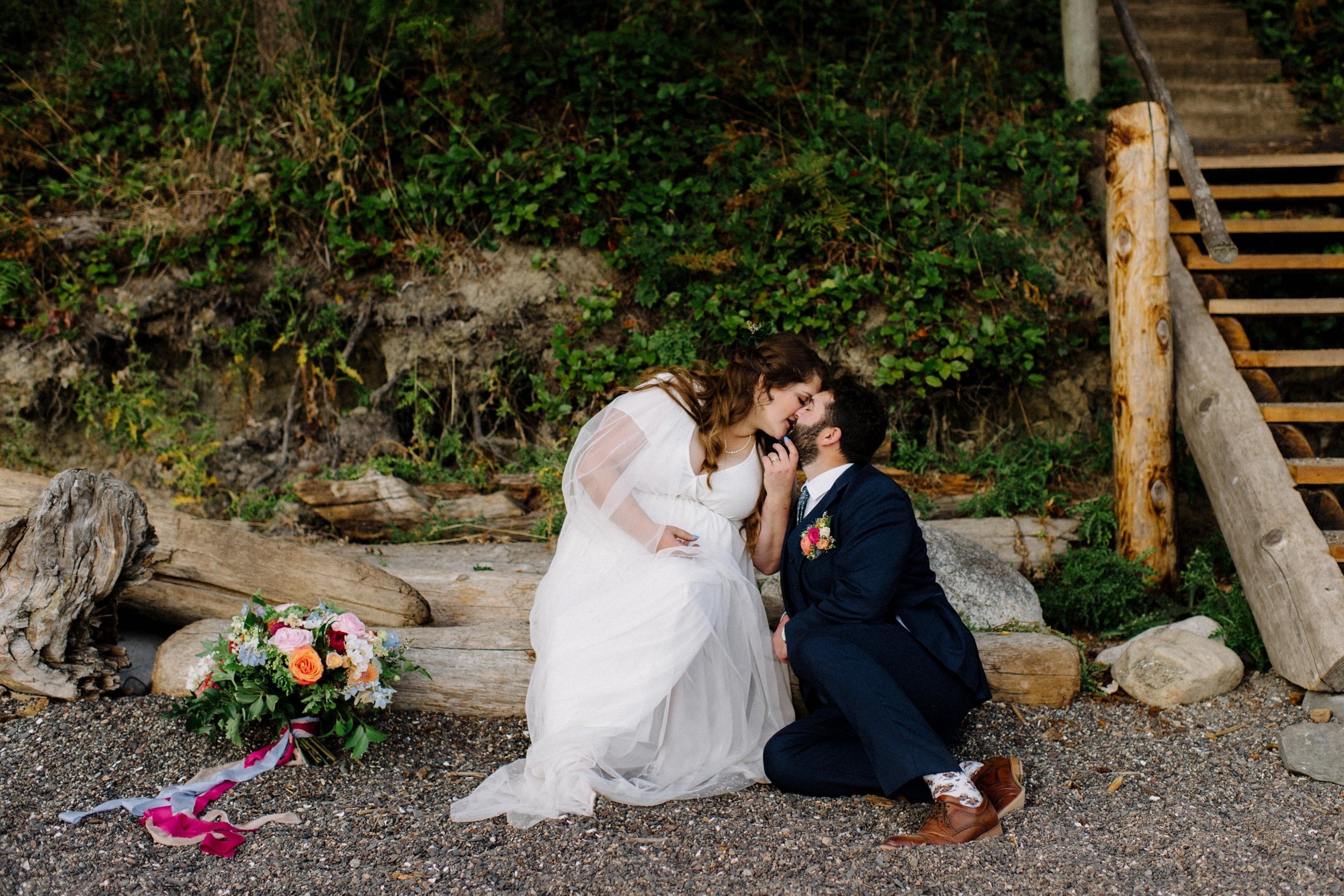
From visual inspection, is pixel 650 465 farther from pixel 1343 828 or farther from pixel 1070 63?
pixel 1070 63

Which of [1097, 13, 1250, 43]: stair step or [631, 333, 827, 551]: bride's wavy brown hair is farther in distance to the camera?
[1097, 13, 1250, 43]: stair step

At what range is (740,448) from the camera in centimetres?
417

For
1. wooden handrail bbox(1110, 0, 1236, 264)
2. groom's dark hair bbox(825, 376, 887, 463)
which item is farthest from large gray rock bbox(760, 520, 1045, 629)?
wooden handrail bbox(1110, 0, 1236, 264)

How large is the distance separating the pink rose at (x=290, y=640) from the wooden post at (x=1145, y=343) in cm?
455

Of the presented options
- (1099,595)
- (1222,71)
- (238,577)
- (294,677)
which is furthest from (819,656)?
(1222,71)

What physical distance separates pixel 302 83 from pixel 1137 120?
18.8 feet

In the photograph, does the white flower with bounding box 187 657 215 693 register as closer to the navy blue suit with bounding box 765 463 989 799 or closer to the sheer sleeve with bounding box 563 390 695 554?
the sheer sleeve with bounding box 563 390 695 554

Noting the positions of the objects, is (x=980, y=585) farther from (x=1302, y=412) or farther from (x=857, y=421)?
(x=1302, y=412)

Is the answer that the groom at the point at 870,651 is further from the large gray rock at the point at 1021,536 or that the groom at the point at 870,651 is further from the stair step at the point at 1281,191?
the stair step at the point at 1281,191

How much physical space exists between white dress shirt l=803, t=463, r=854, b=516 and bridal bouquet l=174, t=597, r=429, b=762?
1789 mm

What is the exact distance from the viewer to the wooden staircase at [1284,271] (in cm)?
504

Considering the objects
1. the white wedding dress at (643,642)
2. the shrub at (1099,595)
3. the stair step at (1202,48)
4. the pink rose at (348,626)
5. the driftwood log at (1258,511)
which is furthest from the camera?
the stair step at (1202,48)

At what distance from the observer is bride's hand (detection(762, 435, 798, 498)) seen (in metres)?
4.00

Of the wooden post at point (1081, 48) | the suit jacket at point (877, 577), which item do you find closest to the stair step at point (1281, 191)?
the wooden post at point (1081, 48)
